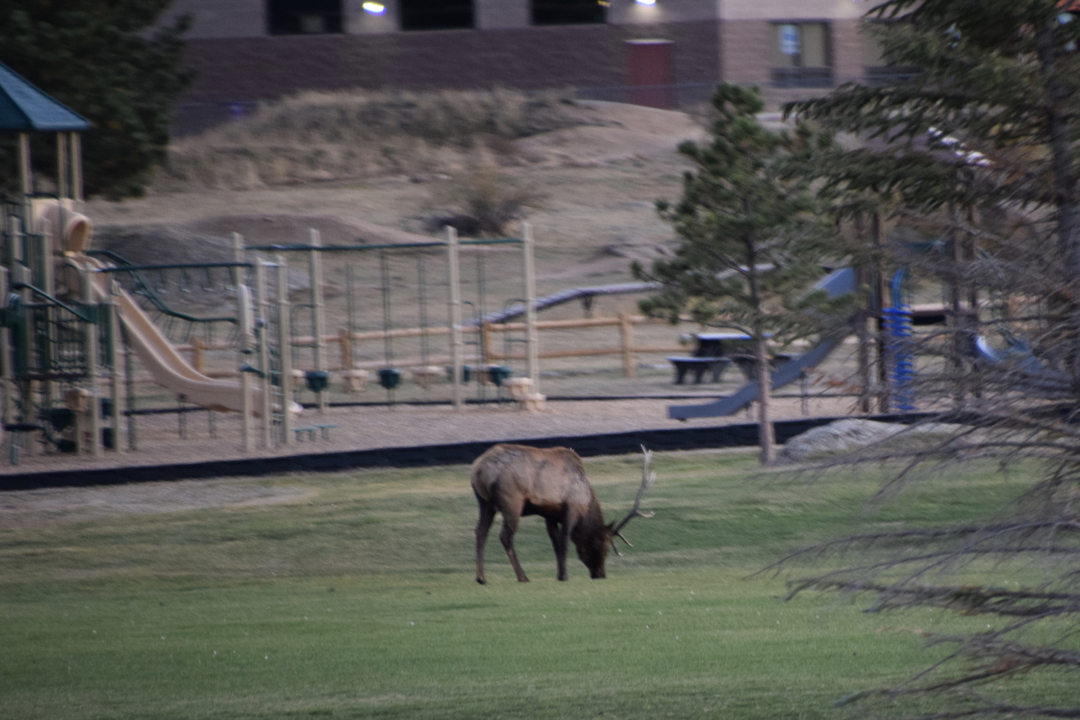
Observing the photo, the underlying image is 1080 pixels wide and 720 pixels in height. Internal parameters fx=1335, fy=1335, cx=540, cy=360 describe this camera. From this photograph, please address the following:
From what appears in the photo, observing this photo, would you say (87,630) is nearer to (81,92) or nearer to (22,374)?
(22,374)

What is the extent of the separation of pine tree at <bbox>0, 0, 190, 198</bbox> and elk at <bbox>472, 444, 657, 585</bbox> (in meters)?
22.8

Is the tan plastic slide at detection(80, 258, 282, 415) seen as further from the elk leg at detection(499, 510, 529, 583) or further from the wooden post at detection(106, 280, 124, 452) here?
the elk leg at detection(499, 510, 529, 583)

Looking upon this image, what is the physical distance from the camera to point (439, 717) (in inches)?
246

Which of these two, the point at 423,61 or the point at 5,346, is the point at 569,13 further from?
the point at 5,346

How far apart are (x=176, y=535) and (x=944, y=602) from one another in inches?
378

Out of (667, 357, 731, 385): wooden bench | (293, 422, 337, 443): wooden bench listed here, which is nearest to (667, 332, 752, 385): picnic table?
(667, 357, 731, 385): wooden bench

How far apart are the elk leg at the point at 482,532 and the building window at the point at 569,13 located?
44.2 meters

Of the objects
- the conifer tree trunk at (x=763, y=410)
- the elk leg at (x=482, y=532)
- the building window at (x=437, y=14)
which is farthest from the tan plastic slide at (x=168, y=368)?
the building window at (x=437, y=14)

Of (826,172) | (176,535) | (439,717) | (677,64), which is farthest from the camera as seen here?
(677,64)

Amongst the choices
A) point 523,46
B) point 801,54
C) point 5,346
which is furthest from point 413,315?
point 801,54

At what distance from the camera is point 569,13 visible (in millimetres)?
52438

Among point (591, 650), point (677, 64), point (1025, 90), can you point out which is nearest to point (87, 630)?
point (591, 650)

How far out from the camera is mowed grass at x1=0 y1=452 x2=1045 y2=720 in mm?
6645

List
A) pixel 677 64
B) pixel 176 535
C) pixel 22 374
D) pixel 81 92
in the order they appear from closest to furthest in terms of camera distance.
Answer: pixel 176 535, pixel 22 374, pixel 81 92, pixel 677 64
